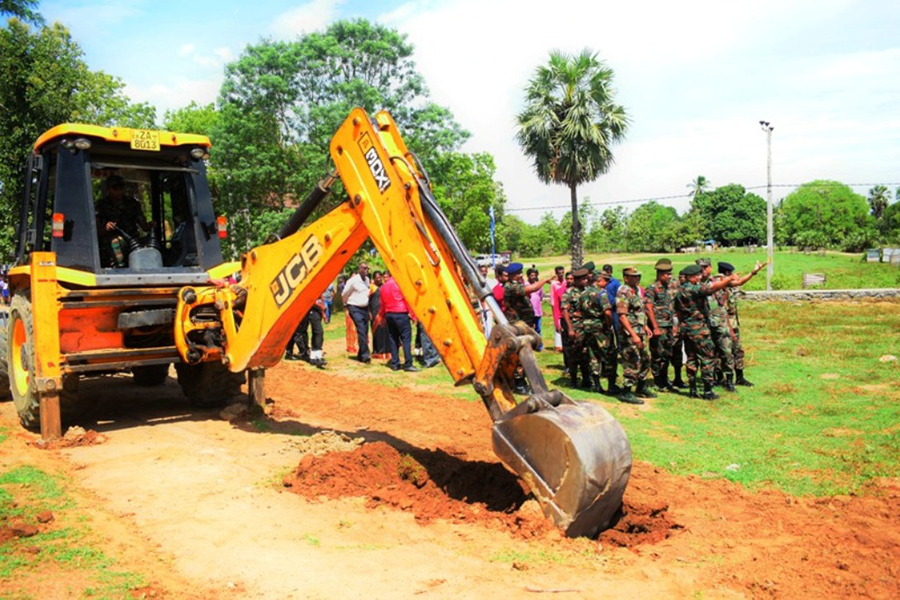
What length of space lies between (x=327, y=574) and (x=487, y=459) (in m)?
2.87

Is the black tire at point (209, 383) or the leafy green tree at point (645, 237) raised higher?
the leafy green tree at point (645, 237)

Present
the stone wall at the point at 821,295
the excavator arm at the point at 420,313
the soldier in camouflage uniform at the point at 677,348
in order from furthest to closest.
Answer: the stone wall at the point at 821,295 < the soldier in camouflage uniform at the point at 677,348 < the excavator arm at the point at 420,313

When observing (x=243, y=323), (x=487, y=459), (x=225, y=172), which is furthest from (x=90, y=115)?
(x=487, y=459)

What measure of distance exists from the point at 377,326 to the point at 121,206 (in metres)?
7.53

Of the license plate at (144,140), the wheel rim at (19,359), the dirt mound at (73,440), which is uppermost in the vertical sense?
the license plate at (144,140)

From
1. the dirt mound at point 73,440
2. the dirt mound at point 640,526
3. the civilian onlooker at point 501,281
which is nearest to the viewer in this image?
the dirt mound at point 640,526

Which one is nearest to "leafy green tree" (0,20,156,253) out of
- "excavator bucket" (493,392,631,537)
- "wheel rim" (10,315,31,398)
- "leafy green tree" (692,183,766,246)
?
"wheel rim" (10,315,31,398)

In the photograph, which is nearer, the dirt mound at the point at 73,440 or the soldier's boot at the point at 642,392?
the dirt mound at the point at 73,440

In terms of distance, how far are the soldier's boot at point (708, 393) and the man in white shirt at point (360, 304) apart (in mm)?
6609

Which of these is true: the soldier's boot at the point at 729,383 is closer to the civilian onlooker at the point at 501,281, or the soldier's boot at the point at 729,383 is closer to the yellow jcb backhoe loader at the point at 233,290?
the civilian onlooker at the point at 501,281

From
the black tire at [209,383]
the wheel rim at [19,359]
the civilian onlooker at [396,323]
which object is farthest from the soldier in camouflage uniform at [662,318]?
the wheel rim at [19,359]

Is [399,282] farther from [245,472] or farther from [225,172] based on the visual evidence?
[225,172]

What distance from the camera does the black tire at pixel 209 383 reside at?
29.8 ft

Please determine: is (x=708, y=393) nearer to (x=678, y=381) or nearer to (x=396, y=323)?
(x=678, y=381)
